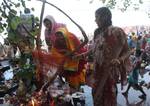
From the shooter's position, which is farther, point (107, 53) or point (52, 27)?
point (52, 27)

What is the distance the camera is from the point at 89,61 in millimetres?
8148

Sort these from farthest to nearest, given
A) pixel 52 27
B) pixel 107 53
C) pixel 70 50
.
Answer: pixel 52 27, pixel 70 50, pixel 107 53

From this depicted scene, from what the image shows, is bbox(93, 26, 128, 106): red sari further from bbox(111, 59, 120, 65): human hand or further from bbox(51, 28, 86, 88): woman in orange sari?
bbox(51, 28, 86, 88): woman in orange sari

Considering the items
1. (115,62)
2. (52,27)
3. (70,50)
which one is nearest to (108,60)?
(115,62)

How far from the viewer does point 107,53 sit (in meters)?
6.93

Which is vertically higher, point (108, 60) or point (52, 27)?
point (52, 27)

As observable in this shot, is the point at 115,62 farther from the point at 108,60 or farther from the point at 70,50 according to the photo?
the point at 70,50

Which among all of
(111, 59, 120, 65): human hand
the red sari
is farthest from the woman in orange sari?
(111, 59, 120, 65): human hand

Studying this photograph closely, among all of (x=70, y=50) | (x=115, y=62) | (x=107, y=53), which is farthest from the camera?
(x=70, y=50)

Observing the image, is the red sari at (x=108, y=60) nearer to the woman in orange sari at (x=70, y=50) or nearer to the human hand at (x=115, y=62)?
the human hand at (x=115, y=62)

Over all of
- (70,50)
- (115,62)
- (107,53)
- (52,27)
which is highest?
(52,27)

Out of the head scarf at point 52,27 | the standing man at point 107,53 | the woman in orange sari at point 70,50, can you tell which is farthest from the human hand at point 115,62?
the head scarf at point 52,27

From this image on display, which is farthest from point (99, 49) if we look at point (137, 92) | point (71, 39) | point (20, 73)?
point (137, 92)

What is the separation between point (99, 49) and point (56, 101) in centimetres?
102
